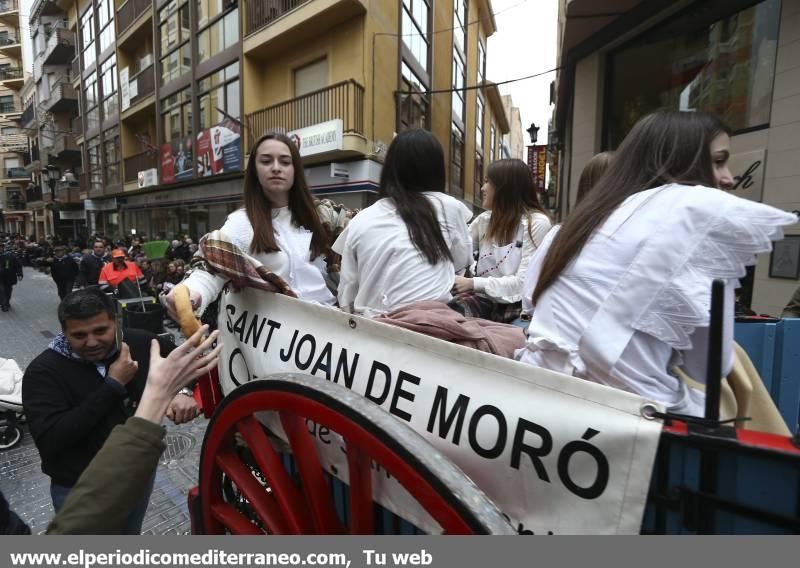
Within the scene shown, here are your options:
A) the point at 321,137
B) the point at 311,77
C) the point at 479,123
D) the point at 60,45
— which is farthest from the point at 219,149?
the point at 60,45

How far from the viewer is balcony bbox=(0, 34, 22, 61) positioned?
34.7 m

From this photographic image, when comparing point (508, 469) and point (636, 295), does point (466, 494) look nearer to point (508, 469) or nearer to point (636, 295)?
point (508, 469)

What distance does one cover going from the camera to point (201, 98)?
14984mm

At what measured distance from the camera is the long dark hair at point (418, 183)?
177 centimetres

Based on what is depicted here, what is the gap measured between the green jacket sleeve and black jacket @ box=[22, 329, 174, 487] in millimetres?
832

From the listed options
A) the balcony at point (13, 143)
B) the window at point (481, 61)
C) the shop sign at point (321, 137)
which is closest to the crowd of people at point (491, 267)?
the shop sign at point (321, 137)

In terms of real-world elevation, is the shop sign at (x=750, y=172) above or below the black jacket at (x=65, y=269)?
above

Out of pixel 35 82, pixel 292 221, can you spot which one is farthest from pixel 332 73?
pixel 35 82

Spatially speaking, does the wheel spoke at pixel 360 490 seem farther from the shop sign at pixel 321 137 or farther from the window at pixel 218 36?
the window at pixel 218 36

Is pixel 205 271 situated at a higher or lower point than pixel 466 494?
higher

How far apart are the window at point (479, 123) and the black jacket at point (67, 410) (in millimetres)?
23924

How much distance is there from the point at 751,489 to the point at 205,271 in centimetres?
176

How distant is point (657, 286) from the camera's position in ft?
3.17

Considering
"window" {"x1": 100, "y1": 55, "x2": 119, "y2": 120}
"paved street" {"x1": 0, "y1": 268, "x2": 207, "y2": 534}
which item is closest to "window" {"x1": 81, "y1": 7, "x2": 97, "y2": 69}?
"window" {"x1": 100, "y1": 55, "x2": 119, "y2": 120}
